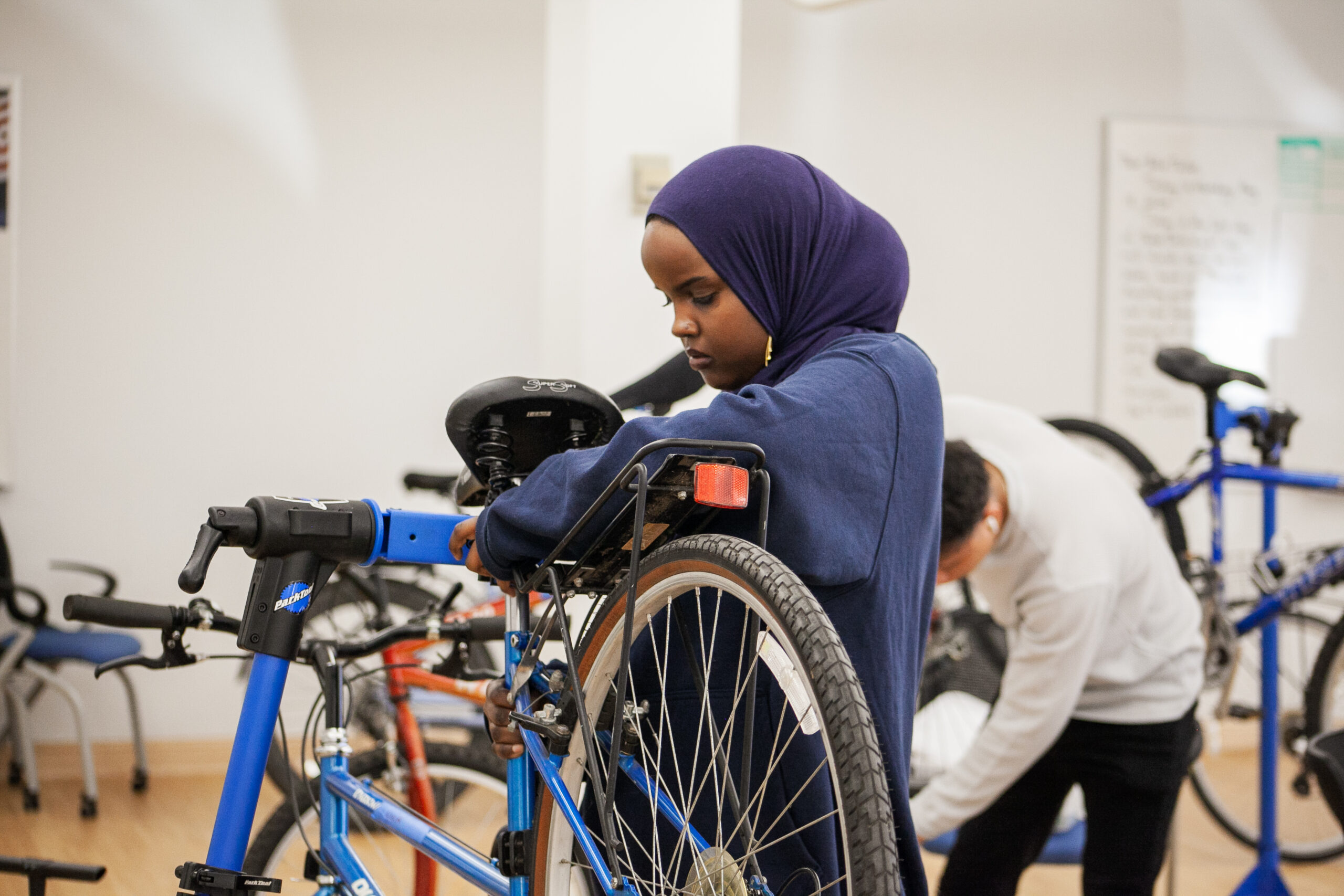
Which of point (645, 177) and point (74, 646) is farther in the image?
point (74, 646)

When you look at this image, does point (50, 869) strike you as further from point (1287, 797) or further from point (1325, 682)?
point (1287, 797)

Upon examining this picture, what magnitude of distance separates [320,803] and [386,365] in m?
2.51

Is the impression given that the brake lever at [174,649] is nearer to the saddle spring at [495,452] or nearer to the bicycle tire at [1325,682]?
the saddle spring at [495,452]

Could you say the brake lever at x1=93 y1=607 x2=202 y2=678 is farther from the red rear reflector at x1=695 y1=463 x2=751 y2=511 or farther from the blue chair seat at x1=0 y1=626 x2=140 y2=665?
the blue chair seat at x1=0 y1=626 x2=140 y2=665

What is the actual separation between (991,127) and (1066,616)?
2771 mm

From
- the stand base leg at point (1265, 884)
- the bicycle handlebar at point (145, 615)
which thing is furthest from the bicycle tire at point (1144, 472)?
the bicycle handlebar at point (145, 615)

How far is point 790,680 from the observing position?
0.68 meters

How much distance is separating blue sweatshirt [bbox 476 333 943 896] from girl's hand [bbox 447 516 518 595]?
0.04m

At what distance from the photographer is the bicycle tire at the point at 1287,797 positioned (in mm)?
2715

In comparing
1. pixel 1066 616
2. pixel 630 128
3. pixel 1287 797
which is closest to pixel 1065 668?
pixel 1066 616

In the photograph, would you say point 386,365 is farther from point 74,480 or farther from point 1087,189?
point 1087,189

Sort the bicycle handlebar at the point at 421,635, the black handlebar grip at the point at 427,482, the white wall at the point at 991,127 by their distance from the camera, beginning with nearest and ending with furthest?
the bicycle handlebar at the point at 421,635 < the black handlebar grip at the point at 427,482 < the white wall at the point at 991,127

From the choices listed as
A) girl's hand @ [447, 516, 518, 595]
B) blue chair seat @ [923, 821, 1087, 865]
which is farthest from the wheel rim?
blue chair seat @ [923, 821, 1087, 865]

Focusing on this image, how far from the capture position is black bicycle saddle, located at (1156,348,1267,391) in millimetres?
2480
